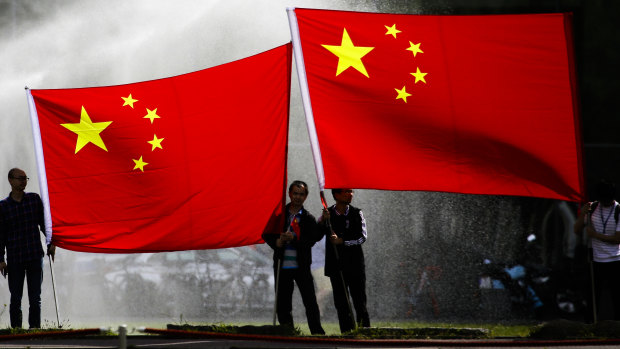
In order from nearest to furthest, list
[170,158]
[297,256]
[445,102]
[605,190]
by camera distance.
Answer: [445,102] < [297,256] < [170,158] < [605,190]

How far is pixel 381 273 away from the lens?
54.8 feet

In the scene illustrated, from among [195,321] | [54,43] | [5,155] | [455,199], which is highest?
[54,43]

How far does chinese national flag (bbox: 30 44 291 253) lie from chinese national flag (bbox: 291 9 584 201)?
A: 54cm

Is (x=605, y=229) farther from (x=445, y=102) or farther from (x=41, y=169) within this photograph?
(x=41, y=169)

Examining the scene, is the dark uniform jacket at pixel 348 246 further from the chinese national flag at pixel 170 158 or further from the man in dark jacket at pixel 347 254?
the chinese national flag at pixel 170 158

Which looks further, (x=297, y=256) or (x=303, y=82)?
(x=297, y=256)

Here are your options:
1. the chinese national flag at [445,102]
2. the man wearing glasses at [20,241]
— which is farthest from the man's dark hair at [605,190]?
the man wearing glasses at [20,241]

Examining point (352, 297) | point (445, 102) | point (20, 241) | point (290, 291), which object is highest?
point (445, 102)

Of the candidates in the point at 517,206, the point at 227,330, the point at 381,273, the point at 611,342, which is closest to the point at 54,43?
the point at 381,273

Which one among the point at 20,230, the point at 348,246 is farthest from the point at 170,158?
the point at 348,246

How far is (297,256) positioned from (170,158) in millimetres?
1485

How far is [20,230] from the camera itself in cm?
1080

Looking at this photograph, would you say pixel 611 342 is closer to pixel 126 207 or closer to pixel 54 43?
pixel 126 207

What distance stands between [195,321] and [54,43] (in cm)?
556
